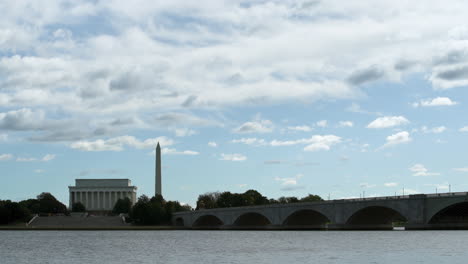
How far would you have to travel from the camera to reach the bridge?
101875 millimetres

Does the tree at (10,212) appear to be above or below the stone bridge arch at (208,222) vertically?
above

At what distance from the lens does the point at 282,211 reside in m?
137

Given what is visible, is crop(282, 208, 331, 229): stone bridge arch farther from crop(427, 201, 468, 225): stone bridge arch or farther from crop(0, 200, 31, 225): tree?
crop(0, 200, 31, 225): tree

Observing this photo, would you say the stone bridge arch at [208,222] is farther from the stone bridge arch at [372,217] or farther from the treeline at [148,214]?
the stone bridge arch at [372,217]

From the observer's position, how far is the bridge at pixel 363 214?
102m

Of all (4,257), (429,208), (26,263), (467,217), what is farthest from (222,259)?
(467,217)

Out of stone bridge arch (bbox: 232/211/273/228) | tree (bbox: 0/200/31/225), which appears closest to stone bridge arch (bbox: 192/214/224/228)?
stone bridge arch (bbox: 232/211/273/228)

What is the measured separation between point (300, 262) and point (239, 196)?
149 m

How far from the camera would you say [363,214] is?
4739 inches

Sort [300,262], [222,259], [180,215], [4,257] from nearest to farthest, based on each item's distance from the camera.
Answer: [300,262] < [222,259] < [4,257] < [180,215]

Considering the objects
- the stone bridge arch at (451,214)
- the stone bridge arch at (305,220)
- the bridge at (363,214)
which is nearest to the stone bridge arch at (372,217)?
the bridge at (363,214)

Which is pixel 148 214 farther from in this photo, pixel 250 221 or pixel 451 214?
pixel 451 214

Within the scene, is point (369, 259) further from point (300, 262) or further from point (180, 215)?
point (180, 215)

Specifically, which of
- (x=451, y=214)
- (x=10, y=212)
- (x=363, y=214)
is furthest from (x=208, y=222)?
(x=451, y=214)
